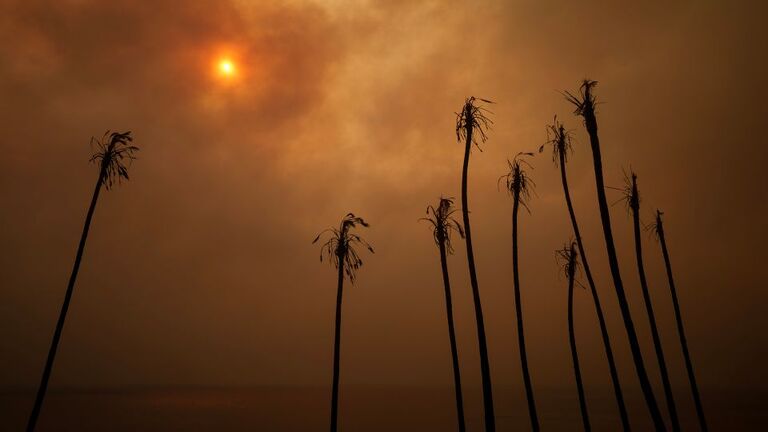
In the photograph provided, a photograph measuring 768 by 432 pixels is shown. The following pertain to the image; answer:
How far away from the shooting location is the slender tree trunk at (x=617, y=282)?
48.2ft

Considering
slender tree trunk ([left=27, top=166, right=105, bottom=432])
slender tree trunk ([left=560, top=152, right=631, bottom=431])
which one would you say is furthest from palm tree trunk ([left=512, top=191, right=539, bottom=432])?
slender tree trunk ([left=27, top=166, right=105, bottom=432])

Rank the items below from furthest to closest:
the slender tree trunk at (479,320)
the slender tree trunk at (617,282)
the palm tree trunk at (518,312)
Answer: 1. the palm tree trunk at (518,312)
2. the slender tree trunk at (479,320)
3. the slender tree trunk at (617,282)

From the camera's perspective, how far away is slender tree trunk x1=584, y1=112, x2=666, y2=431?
14688mm

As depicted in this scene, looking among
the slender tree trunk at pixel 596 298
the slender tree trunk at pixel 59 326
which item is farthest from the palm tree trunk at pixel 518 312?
the slender tree trunk at pixel 59 326

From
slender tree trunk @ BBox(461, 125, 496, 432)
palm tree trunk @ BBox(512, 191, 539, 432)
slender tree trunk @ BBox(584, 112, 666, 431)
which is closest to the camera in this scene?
slender tree trunk @ BBox(584, 112, 666, 431)

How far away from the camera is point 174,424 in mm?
81188

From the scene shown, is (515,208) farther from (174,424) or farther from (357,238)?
(174,424)

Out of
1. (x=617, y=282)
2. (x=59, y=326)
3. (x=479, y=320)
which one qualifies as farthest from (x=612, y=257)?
(x=59, y=326)

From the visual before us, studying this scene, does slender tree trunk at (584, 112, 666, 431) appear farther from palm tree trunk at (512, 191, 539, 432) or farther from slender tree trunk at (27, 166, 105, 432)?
slender tree trunk at (27, 166, 105, 432)

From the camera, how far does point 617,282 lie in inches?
597

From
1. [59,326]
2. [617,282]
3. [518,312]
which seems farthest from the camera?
[518,312]

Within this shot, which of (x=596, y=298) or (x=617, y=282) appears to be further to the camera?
(x=596, y=298)

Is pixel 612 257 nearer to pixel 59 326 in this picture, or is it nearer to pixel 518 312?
pixel 518 312

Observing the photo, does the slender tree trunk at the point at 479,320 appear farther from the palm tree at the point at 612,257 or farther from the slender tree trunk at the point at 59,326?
the slender tree trunk at the point at 59,326
